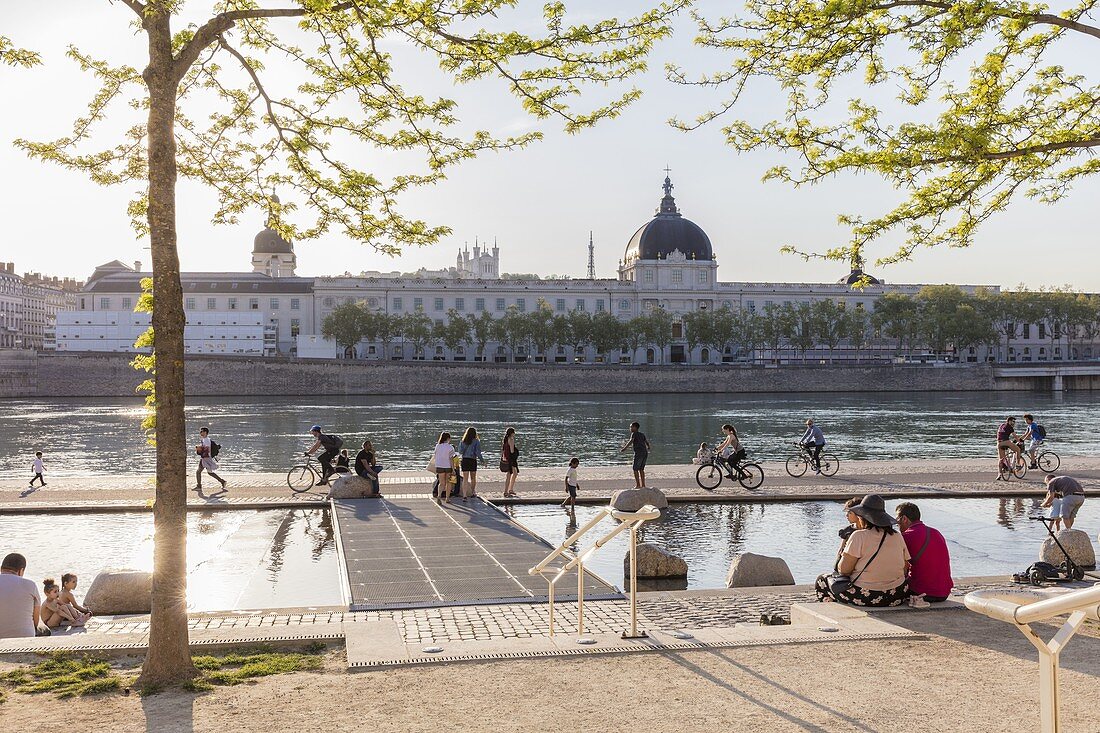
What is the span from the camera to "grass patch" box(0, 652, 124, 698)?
7.36 metres

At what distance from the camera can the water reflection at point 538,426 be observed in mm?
36719

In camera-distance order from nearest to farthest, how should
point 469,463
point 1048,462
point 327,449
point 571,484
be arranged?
point 571,484 < point 469,463 < point 327,449 < point 1048,462

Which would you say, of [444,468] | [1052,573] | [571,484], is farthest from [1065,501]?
[444,468]

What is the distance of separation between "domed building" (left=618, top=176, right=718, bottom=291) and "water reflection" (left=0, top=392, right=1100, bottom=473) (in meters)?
49.6

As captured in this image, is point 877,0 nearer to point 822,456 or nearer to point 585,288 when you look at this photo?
point 822,456

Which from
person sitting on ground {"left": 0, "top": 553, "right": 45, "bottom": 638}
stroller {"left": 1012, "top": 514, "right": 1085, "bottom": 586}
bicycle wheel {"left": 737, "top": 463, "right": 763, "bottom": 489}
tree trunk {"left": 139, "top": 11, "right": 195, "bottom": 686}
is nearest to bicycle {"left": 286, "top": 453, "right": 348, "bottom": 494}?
bicycle wheel {"left": 737, "top": 463, "right": 763, "bottom": 489}

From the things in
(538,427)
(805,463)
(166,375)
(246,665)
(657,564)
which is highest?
(166,375)

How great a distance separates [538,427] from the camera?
51500mm

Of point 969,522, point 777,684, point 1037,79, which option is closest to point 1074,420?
point 969,522

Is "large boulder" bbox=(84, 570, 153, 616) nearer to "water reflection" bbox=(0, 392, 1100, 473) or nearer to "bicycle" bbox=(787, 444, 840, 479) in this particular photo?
"bicycle" bbox=(787, 444, 840, 479)

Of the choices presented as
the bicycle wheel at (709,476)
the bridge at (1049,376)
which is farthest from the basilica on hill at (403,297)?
the bicycle wheel at (709,476)

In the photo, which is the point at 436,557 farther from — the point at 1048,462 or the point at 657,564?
the point at 1048,462

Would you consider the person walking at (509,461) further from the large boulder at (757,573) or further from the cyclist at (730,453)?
the large boulder at (757,573)

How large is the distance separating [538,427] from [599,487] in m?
28.4
